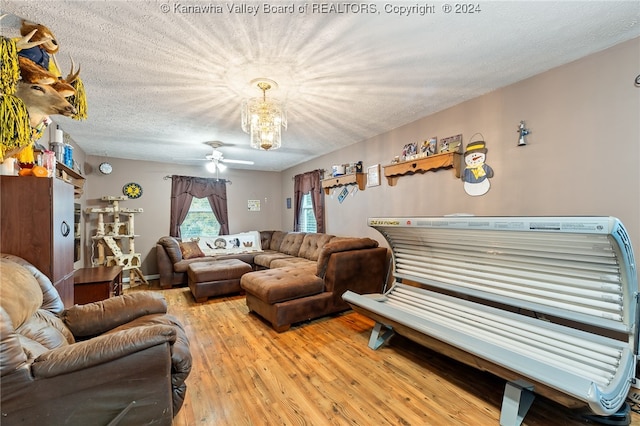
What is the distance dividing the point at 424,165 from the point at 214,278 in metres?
3.28

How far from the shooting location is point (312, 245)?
4773mm

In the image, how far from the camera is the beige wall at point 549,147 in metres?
1.79

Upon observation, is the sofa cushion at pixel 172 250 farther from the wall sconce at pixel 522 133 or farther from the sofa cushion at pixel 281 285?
the wall sconce at pixel 522 133

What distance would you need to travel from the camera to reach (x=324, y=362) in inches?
87.6

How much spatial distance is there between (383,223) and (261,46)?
175 centimetres

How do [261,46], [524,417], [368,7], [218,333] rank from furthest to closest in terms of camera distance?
[218,333], [261,46], [524,417], [368,7]

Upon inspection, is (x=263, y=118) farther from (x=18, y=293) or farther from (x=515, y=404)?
(x=515, y=404)

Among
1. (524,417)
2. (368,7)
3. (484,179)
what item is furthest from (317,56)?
(524,417)

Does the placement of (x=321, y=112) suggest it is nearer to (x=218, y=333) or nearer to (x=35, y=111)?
(x=35, y=111)

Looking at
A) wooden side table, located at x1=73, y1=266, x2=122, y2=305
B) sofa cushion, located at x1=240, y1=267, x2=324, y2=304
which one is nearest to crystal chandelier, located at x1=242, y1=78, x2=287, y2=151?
sofa cushion, located at x1=240, y1=267, x2=324, y2=304

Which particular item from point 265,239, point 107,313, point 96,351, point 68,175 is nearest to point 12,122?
point 96,351

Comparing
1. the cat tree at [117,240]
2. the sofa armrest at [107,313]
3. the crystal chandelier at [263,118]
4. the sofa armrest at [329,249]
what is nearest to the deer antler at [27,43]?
the crystal chandelier at [263,118]

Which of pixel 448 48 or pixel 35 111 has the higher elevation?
pixel 448 48

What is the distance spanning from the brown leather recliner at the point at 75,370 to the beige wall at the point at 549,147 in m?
2.78
